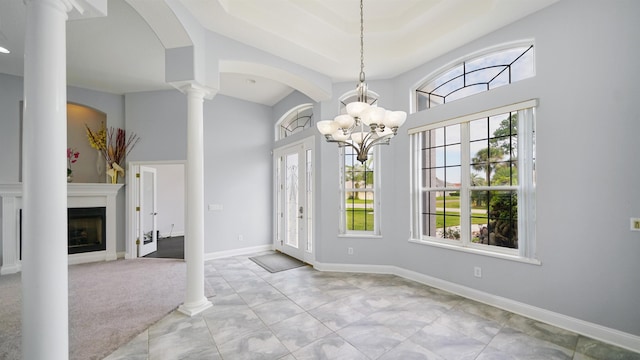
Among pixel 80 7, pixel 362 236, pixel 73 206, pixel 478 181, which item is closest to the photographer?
pixel 80 7

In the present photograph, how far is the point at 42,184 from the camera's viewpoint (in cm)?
143

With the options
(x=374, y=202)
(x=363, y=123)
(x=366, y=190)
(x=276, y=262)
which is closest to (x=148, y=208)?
(x=276, y=262)

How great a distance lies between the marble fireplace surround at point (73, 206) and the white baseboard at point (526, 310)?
4.85 m

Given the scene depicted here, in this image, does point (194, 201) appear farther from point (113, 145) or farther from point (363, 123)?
point (113, 145)

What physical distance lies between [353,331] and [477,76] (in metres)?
3.46

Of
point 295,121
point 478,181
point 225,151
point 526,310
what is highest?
point 295,121

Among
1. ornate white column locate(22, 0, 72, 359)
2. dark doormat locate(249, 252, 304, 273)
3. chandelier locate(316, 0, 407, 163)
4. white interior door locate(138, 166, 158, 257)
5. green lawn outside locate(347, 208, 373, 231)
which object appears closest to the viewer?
ornate white column locate(22, 0, 72, 359)

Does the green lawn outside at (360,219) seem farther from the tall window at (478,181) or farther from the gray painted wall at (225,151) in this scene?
the gray painted wall at (225,151)

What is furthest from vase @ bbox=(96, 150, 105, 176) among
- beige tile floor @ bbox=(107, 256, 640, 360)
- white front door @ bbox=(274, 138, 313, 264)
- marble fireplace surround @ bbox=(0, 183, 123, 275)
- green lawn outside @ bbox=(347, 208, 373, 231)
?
green lawn outside @ bbox=(347, 208, 373, 231)

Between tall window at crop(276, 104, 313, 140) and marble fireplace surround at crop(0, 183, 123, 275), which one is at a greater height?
tall window at crop(276, 104, 313, 140)

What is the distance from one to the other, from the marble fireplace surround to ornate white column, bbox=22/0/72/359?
4565 millimetres

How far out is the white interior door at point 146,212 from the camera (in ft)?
17.9

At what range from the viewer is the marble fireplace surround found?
4.44 metres

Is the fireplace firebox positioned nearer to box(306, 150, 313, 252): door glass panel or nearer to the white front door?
the white front door
